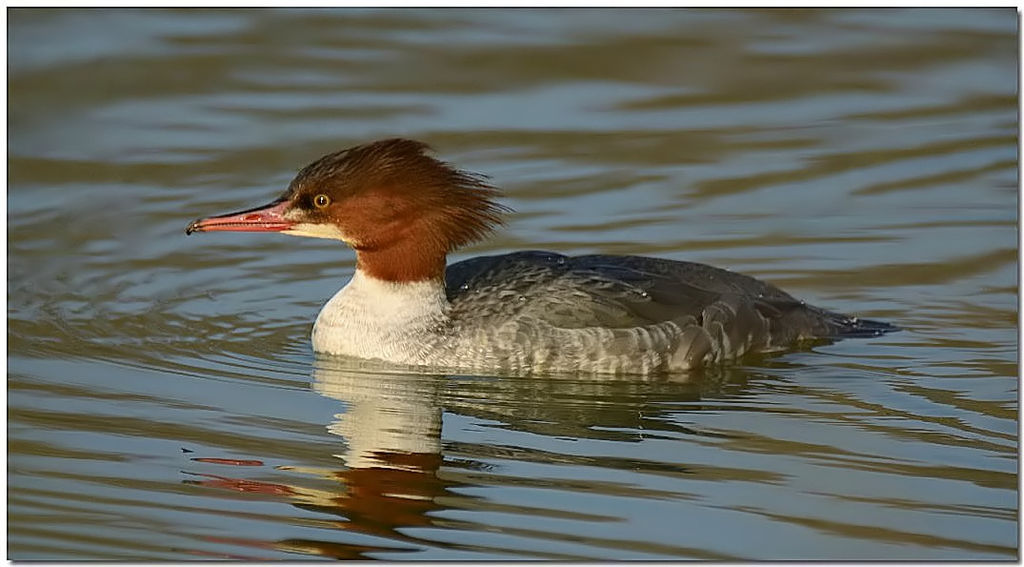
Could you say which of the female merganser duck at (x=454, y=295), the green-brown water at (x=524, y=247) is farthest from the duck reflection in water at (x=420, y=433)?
the female merganser duck at (x=454, y=295)

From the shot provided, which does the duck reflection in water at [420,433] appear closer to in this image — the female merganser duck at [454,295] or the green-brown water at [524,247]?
the green-brown water at [524,247]

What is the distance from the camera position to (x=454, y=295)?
33.6 ft

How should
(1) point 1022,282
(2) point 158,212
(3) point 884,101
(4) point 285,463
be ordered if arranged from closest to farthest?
1. (4) point 285,463
2. (1) point 1022,282
3. (2) point 158,212
4. (3) point 884,101

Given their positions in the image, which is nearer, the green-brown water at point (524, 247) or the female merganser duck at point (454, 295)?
the green-brown water at point (524, 247)

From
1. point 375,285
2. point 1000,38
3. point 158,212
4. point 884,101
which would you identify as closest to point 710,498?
point 375,285

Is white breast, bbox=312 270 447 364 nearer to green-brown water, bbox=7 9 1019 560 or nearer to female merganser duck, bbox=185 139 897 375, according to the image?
female merganser duck, bbox=185 139 897 375

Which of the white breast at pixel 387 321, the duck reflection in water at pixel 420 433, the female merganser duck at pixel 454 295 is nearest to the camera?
the duck reflection in water at pixel 420 433

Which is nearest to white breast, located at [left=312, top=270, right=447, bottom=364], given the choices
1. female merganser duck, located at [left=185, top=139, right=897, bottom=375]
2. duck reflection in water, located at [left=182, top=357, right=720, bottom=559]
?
female merganser duck, located at [left=185, top=139, right=897, bottom=375]

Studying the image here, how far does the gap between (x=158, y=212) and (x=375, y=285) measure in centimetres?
351

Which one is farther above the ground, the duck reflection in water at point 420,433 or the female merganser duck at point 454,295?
the female merganser duck at point 454,295

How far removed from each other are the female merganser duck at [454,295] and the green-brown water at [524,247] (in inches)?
8.3

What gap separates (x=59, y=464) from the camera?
827 cm

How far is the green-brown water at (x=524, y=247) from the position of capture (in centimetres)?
765

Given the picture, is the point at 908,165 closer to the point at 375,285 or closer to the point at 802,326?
the point at 802,326
